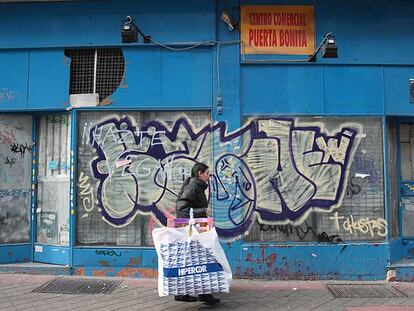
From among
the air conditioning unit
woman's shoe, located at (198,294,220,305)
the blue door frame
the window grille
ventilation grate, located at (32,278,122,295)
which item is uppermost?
the window grille

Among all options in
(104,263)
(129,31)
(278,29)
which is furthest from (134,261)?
(278,29)

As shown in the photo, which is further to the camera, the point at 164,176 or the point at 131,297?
the point at 164,176

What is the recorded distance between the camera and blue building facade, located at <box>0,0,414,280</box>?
733 centimetres

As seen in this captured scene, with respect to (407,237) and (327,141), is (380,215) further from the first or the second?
(327,141)

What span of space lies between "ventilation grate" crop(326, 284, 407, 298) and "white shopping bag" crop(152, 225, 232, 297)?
6.09 feet

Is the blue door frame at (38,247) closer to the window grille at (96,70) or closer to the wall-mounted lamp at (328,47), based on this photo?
the window grille at (96,70)

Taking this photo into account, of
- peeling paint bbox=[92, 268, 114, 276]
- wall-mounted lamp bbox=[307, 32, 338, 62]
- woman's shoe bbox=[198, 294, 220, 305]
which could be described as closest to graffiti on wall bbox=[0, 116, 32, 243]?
peeling paint bbox=[92, 268, 114, 276]

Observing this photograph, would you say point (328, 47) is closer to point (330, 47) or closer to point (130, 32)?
point (330, 47)

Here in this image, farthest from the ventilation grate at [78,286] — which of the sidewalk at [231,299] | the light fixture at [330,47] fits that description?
the light fixture at [330,47]

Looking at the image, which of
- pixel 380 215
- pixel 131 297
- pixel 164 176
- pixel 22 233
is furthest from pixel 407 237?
pixel 22 233

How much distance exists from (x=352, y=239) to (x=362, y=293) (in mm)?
992

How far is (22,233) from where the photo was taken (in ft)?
25.9

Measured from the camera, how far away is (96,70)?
772 centimetres

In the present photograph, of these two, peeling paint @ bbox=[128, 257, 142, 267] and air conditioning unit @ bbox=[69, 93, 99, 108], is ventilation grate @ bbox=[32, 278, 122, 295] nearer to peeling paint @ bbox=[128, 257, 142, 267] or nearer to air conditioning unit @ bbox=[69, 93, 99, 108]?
peeling paint @ bbox=[128, 257, 142, 267]
